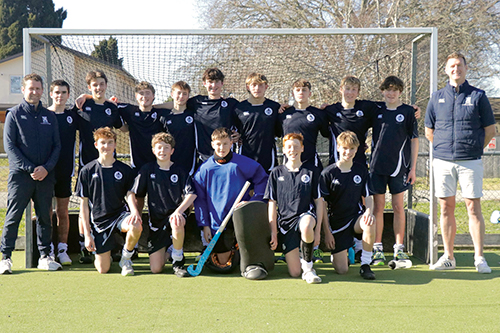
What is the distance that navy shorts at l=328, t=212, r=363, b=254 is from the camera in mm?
4184

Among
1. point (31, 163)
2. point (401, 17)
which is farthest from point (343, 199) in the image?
point (401, 17)

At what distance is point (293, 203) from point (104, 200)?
5.55 ft

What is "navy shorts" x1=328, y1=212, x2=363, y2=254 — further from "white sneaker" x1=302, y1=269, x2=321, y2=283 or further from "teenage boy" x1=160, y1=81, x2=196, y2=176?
"teenage boy" x1=160, y1=81, x2=196, y2=176

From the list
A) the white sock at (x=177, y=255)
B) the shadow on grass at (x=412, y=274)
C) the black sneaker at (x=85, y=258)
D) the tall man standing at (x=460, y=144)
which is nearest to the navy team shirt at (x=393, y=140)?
the tall man standing at (x=460, y=144)

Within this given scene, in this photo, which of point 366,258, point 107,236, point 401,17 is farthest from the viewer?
point 401,17

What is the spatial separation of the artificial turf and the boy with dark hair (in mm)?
307

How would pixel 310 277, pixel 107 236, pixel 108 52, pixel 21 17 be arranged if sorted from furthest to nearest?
pixel 21 17, pixel 108 52, pixel 107 236, pixel 310 277

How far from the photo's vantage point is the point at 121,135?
6.02m

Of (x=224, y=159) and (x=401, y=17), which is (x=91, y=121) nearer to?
(x=224, y=159)

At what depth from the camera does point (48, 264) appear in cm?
430

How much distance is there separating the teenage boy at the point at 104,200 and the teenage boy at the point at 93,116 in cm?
42

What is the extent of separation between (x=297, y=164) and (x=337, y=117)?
0.80 meters

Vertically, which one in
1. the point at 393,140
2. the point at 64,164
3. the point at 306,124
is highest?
the point at 306,124

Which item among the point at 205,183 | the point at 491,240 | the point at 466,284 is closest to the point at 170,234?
the point at 205,183
